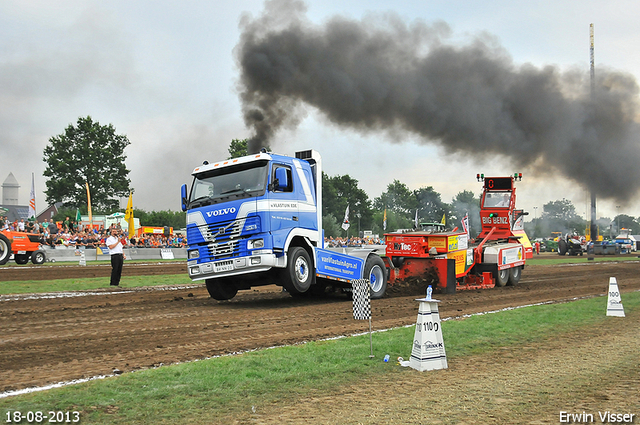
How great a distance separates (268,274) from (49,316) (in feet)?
14.6

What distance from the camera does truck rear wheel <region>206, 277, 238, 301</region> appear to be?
13.0 metres

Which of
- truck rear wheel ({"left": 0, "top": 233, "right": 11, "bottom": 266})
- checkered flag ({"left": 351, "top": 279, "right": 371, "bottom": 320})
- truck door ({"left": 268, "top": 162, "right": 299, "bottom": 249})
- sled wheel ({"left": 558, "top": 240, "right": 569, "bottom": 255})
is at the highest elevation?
truck door ({"left": 268, "top": 162, "right": 299, "bottom": 249})

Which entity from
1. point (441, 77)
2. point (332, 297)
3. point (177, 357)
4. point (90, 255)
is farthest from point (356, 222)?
point (177, 357)

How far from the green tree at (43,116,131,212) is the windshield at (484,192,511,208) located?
60491 mm

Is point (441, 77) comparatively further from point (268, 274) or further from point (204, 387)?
point (204, 387)

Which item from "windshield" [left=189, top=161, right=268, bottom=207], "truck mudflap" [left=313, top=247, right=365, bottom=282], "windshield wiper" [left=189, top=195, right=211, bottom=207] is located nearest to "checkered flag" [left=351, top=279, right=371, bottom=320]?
"truck mudflap" [left=313, top=247, right=365, bottom=282]

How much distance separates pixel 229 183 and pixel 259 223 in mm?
1290

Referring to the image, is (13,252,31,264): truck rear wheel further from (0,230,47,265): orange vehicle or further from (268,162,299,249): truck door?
(268,162,299,249): truck door

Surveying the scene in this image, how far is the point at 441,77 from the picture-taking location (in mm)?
20797

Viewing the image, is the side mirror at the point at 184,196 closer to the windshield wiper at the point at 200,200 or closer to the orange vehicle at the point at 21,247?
the windshield wiper at the point at 200,200

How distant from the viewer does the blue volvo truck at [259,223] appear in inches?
444

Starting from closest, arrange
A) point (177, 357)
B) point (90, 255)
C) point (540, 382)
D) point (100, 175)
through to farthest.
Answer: point (540, 382), point (177, 357), point (90, 255), point (100, 175)

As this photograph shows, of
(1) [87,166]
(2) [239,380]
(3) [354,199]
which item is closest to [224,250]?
(2) [239,380]

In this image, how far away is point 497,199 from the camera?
20469 mm
